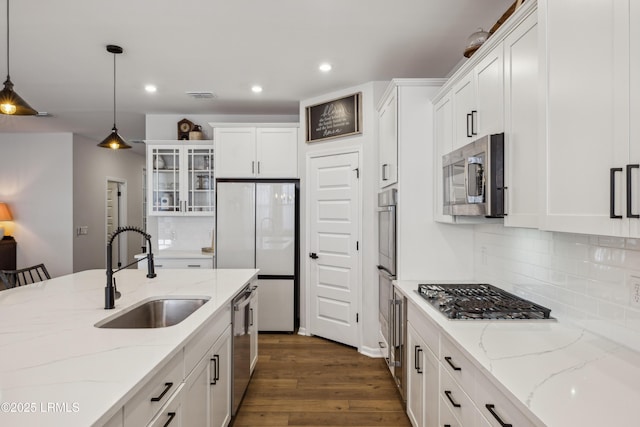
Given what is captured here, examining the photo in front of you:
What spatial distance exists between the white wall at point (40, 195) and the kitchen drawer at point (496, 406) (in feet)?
22.3

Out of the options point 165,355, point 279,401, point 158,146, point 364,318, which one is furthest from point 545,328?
point 158,146

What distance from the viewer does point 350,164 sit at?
152 inches

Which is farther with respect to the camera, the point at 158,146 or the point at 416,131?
the point at 158,146

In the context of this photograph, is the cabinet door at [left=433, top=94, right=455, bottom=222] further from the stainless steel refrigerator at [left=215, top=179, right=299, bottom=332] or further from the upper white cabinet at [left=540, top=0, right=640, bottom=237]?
the stainless steel refrigerator at [left=215, top=179, right=299, bottom=332]

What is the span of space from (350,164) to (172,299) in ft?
7.48

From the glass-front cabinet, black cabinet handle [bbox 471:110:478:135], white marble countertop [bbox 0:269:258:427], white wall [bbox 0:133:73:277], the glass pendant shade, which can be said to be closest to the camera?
white marble countertop [bbox 0:269:258:427]

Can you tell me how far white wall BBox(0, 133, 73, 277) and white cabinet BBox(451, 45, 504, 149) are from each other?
21.0 feet

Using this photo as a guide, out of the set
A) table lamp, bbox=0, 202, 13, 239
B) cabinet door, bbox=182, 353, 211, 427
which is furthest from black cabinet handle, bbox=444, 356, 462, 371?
table lamp, bbox=0, 202, 13, 239

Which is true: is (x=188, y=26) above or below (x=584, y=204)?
above

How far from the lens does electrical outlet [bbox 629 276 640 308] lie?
4.40ft

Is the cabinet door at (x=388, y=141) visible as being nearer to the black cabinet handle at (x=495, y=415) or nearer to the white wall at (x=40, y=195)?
the black cabinet handle at (x=495, y=415)

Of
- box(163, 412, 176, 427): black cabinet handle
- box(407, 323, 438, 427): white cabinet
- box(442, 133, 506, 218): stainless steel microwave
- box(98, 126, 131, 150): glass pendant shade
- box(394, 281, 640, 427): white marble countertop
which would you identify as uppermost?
box(98, 126, 131, 150): glass pendant shade

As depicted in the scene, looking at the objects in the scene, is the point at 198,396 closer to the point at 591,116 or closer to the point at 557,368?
the point at 557,368

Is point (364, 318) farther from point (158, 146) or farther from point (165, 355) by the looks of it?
point (158, 146)
